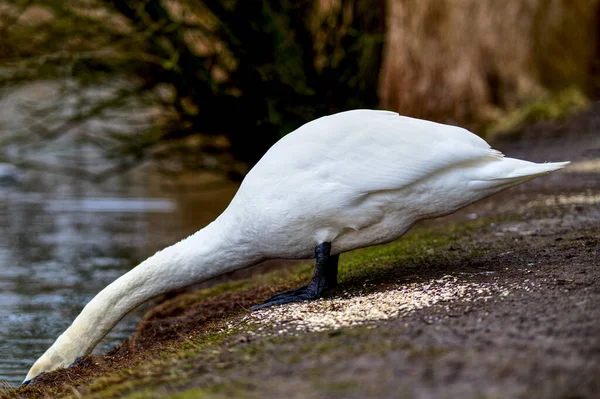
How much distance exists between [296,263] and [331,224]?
235 cm

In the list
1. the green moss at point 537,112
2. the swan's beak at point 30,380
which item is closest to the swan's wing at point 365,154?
the swan's beak at point 30,380

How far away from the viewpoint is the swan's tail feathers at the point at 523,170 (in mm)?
3504

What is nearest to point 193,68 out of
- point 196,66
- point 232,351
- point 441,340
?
point 196,66

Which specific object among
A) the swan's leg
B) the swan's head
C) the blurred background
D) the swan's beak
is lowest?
the swan's beak

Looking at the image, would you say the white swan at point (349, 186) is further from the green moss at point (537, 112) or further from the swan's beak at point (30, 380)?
the green moss at point (537, 112)

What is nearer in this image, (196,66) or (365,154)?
(365,154)

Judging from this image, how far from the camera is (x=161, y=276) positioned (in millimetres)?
3988

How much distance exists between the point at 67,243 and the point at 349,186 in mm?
4537

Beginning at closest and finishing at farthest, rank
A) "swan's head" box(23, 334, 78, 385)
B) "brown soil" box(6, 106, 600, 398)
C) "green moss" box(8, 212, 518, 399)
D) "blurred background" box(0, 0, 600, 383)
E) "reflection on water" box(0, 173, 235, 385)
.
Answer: "brown soil" box(6, 106, 600, 398), "green moss" box(8, 212, 518, 399), "swan's head" box(23, 334, 78, 385), "reflection on water" box(0, 173, 235, 385), "blurred background" box(0, 0, 600, 383)

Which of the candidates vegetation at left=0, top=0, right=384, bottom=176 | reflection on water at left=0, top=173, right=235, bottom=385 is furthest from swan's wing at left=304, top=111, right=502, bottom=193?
vegetation at left=0, top=0, right=384, bottom=176

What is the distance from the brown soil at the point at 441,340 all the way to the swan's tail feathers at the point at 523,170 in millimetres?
424

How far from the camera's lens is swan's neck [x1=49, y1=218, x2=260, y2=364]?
388 cm

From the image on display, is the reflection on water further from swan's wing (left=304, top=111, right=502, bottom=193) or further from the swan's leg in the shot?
swan's wing (left=304, top=111, right=502, bottom=193)

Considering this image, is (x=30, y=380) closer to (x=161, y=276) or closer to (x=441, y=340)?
(x=161, y=276)
